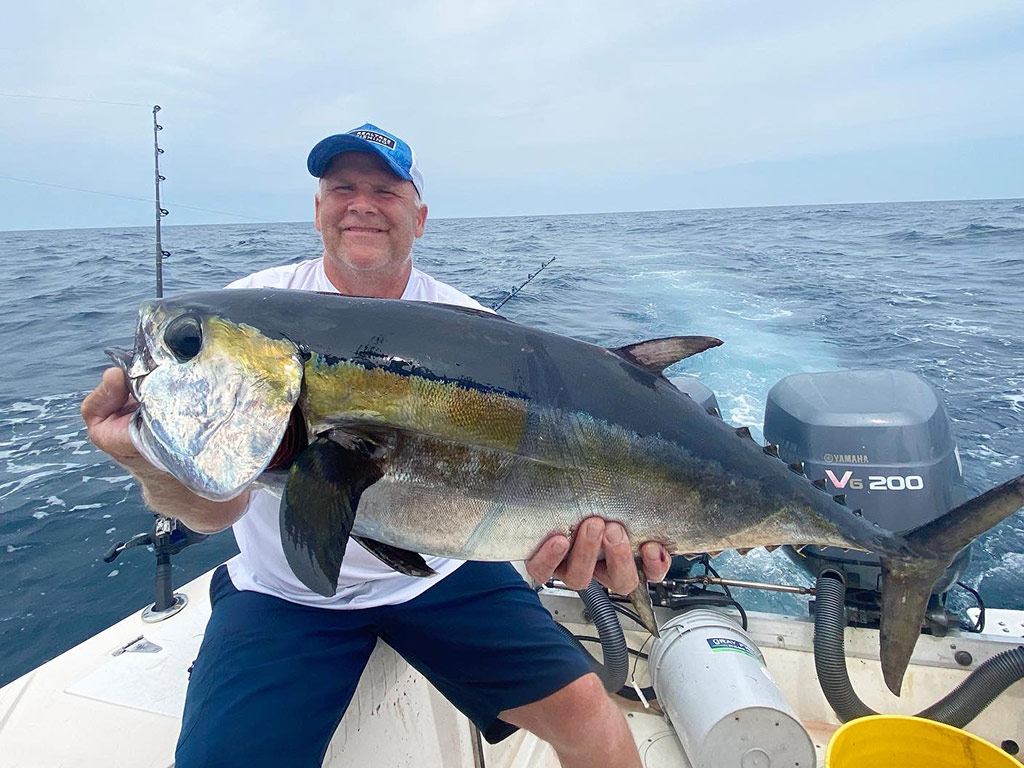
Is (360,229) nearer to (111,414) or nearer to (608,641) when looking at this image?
(111,414)

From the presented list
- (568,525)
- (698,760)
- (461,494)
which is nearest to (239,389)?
(461,494)

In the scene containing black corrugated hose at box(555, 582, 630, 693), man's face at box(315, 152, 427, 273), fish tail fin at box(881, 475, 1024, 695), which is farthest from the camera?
black corrugated hose at box(555, 582, 630, 693)

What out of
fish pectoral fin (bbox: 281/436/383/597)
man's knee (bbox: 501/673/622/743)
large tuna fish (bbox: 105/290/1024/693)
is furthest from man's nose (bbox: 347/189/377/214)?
man's knee (bbox: 501/673/622/743)

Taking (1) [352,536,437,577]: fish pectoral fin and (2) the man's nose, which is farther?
(2) the man's nose

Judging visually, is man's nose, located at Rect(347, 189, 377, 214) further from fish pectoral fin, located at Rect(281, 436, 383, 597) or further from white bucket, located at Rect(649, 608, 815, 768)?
white bucket, located at Rect(649, 608, 815, 768)

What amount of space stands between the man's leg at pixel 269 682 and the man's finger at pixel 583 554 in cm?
85

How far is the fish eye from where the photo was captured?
5.45 feet

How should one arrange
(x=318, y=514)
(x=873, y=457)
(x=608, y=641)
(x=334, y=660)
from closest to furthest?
(x=318, y=514) → (x=334, y=660) → (x=608, y=641) → (x=873, y=457)

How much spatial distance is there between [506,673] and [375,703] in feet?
1.74

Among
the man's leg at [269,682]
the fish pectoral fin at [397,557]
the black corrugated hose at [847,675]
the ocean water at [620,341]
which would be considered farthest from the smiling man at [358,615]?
the ocean water at [620,341]

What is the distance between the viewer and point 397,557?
5.91ft

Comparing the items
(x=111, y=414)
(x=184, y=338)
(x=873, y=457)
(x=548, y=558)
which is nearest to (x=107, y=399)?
(x=111, y=414)

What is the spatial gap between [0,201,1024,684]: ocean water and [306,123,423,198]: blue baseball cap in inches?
151

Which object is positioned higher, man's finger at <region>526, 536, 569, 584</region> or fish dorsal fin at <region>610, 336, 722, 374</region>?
fish dorsal fin at <region>610, 336, 722, 374</region>
